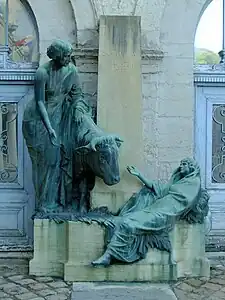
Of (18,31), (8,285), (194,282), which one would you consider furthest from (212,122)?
(8,285)

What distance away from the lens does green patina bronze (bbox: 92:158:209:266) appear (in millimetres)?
5371

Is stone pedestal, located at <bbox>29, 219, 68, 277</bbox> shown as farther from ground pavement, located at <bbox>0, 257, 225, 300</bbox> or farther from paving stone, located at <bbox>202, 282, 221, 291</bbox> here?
paving stone, located at <bbox>202, 282, 221, 291</bbox>

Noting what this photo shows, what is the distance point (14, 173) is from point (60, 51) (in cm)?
201

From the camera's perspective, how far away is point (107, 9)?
6.56 meters

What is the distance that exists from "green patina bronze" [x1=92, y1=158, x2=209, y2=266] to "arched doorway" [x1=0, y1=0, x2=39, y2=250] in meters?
1.68

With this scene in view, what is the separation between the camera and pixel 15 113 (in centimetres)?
693

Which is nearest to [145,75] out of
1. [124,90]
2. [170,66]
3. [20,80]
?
[170,66]

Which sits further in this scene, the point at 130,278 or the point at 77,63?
the point at 77,63

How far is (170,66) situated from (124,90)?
3.26 feet

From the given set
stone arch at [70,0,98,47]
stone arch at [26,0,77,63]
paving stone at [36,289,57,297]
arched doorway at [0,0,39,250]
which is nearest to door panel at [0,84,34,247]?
arched doorway at [0,0,39,250]

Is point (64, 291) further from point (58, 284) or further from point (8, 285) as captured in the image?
point (8, 285)

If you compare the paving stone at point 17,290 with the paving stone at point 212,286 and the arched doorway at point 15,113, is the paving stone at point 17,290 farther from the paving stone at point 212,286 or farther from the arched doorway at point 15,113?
the paving stone at point 212,286

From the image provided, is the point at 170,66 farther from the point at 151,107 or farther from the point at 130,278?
the point at 130,278

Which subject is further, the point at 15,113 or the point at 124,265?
the point at 15,113
